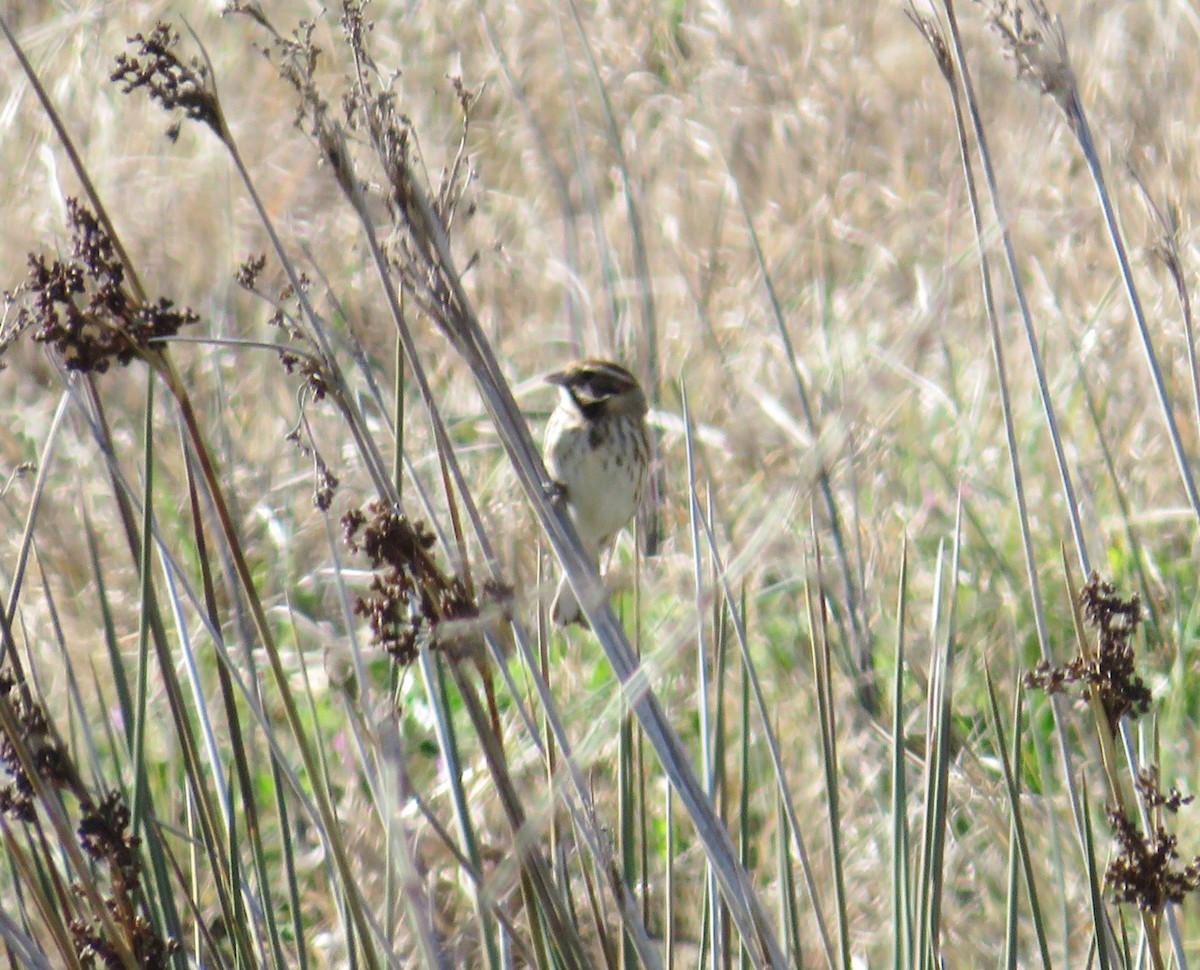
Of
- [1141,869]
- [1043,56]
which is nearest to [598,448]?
[1043,56]

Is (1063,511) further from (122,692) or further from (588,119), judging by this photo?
(588,119)

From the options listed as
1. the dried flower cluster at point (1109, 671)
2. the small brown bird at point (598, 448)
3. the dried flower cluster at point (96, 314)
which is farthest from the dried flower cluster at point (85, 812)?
the small brown bird at point (598, 448)

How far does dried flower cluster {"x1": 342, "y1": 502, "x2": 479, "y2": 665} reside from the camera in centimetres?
125

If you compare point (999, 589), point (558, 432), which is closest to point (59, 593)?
point (558, 432)

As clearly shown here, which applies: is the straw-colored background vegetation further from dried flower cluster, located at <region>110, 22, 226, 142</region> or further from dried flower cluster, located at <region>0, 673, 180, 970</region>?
dried flower cluster, located at <region>110, 22, 226, 142</region>

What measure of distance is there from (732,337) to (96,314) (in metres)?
3.59

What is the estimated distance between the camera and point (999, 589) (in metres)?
3.40

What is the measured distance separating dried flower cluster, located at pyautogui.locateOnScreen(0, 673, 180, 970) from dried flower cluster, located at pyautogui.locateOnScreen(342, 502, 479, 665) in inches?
12.4

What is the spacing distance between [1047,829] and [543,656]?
43.7 inches

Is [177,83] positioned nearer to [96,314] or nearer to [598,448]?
[96,314]

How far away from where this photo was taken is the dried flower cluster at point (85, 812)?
1427mm

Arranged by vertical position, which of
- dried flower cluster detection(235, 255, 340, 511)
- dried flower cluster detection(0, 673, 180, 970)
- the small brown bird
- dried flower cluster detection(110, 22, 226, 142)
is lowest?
dried flower cluster detection(0, 673, 180, 970)

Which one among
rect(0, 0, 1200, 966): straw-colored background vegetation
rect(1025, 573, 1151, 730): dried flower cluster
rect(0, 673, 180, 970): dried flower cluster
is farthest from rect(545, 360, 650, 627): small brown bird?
rect(1025, 573, 1151, 730): dried flower cluster

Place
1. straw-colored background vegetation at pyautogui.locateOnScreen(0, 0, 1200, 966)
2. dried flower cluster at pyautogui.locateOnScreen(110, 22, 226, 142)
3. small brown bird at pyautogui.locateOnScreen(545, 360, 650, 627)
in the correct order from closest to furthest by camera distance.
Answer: dried flower cluster at pyautogui.locateOnScreen(110, 22, 226, 142), straw-colored background vegetation at pyautogui.locateOnScreen(0, 0, 1200, 966), small brown bird at pyautogui.locateOnScreen(545, 360, 650, 627)
